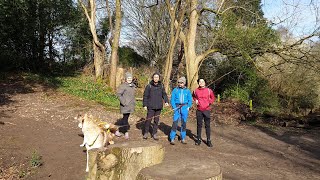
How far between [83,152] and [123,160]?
332 cm

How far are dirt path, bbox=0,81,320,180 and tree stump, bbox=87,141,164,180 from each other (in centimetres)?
26

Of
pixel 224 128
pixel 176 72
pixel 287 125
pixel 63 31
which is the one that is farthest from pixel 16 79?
pixel 287 125

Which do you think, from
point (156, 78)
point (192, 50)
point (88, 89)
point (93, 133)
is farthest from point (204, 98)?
point (88, 89)

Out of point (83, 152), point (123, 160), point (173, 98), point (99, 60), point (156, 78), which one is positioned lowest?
point (83, 152)

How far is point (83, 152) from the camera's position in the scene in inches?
295

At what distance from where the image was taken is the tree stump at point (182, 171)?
12.1 ft

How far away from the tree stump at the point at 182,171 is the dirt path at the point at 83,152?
0.21 m

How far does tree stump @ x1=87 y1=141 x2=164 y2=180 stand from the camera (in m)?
4.42

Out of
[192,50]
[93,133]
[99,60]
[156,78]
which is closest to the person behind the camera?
[93,133]

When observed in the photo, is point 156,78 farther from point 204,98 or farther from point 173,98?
point 204,98

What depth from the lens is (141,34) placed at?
28609 mm

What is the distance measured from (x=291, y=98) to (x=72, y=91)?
13331 millimetres

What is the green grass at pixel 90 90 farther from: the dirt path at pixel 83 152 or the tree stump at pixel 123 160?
the tree stump at pixel 123 160

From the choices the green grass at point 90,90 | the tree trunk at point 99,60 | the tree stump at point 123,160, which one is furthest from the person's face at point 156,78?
the tree trunk at point 99,60
